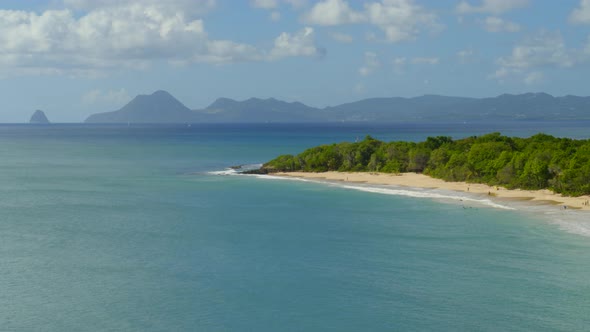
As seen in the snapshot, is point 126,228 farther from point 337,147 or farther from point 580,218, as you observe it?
point 337,147

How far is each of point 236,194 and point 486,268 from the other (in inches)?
1420

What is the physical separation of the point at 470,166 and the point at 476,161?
1139 mm

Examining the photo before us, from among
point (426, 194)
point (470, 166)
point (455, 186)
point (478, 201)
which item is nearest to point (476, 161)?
point (470, 166)

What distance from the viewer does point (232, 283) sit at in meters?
34.3

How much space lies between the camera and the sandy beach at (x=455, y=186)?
58506 mm

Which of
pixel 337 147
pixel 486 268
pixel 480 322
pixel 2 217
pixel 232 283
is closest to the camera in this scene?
pixel 480 322

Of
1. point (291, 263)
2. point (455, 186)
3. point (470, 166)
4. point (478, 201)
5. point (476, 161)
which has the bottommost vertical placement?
point (291, 263)

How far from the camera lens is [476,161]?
247 feet

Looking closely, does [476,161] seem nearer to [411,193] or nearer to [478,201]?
[411,193]

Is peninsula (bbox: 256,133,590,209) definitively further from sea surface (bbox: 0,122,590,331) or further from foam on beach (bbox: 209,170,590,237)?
sea surface (bbox: 0,122,590,331)

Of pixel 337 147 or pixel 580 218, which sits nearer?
pixel 580 218

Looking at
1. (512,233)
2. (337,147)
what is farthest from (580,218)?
(337,147)

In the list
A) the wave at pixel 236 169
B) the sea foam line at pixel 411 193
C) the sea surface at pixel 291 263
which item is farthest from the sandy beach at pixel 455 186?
the wave at pixel 236 169

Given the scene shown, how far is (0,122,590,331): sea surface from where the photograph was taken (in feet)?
95.6
